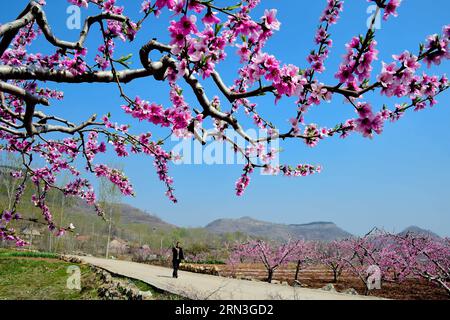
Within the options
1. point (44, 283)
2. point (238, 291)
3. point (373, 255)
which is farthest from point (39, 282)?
point (373, 255)

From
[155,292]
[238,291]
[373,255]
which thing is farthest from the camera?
[373,255]

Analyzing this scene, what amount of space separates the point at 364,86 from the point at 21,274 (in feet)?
64.5

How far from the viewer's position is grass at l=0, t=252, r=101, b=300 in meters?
12.4

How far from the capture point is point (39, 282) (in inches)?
619

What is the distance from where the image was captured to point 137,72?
3.51 meters

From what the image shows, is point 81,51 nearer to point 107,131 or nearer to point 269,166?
point 107,131

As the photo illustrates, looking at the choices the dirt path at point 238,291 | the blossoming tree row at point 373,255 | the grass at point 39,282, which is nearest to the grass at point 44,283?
the grass at point 39,282

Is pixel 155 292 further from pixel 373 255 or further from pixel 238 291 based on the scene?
pixel 373 255

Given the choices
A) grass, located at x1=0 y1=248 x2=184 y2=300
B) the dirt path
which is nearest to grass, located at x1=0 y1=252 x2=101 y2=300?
grass, located at x1=0 y1=248 x2=184 y2=300

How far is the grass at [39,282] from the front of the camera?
12383 mm

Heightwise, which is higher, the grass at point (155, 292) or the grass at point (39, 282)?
the grass at point (155, 292)

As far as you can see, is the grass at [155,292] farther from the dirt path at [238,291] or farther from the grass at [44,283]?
the dirt path at [238,291]

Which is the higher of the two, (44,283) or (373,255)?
(373,255)
